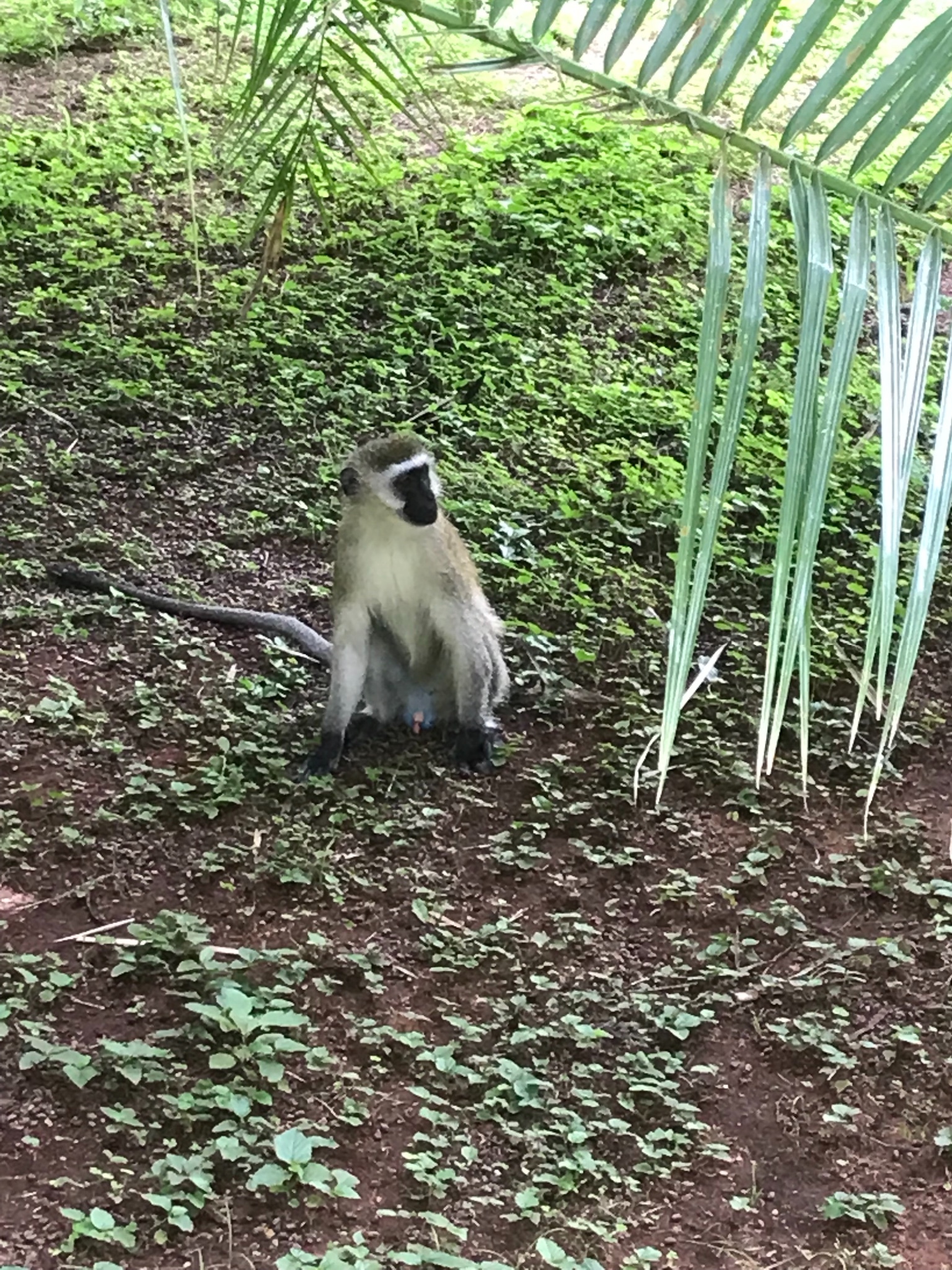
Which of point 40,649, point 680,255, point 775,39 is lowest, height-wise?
point 40,649

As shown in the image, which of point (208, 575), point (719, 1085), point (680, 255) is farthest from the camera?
point (680, 255)

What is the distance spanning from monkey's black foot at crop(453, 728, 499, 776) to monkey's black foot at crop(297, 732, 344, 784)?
385 millimetres

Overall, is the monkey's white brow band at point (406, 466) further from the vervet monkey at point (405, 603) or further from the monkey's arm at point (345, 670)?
the monkey's arm at point (345, 670)

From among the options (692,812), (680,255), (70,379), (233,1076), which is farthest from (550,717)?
(680,255)

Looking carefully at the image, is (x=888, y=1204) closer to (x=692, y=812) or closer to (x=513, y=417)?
(x=692, y=812)

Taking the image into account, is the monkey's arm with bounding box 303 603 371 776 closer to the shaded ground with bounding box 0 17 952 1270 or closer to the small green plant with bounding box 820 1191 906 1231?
the shaded ground with bounding box 0 17 952 1270

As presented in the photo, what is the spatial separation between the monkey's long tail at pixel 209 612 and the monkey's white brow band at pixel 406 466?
85cm

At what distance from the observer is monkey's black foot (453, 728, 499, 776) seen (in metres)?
4.27

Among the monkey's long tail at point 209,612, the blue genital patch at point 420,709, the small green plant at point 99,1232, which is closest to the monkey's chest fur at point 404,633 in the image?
the blue genital patch at point 420,709

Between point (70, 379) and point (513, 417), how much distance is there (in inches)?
82.1

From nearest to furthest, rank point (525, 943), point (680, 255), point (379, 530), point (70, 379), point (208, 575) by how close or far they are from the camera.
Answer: point (525, 943) < point (379, 530) < point (208, 575) < point (70, 379) < point (680, 255)

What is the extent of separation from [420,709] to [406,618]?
0.35 meters

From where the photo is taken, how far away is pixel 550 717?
14.8ft

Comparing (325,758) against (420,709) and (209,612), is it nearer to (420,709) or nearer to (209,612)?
(420,709)
